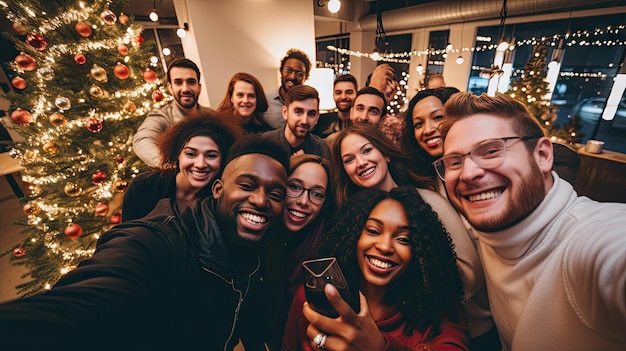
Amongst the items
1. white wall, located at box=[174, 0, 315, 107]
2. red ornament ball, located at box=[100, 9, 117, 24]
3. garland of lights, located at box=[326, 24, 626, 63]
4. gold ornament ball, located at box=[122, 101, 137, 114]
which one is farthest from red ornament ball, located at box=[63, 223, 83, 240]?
garland of lights, located at box=[326, 24, 626, 63]

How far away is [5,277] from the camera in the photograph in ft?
10.3

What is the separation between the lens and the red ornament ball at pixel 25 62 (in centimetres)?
213

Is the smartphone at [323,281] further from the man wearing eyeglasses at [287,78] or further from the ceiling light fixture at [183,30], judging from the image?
the ceiling light fixture at [183,30]

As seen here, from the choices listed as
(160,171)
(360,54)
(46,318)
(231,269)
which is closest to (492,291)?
(231,269)

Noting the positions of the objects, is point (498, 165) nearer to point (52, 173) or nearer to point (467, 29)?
point (52, 173)

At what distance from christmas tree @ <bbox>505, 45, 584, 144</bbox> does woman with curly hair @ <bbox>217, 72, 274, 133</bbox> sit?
4.85 meters

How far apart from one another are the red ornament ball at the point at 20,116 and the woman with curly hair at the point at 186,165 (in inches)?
55.8

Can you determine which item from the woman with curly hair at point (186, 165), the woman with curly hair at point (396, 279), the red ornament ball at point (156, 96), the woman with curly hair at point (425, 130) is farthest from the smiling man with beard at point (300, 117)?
the red ornament ball at point (156, 96)

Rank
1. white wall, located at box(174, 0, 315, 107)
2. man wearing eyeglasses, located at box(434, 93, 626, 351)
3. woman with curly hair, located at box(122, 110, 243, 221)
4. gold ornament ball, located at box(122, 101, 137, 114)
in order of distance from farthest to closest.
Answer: white wall, located at box(174, 0, 315, 107)
gold ornament ball, located at box(122, 101, 137, 114)
woman with curly hair, located at box(122, 110, 243, 221)
man wearing eyeglasses, located at box(434, 93, 626, 351)

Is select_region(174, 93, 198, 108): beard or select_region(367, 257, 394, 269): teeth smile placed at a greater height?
select_region(174, 93, 198, 108): beard

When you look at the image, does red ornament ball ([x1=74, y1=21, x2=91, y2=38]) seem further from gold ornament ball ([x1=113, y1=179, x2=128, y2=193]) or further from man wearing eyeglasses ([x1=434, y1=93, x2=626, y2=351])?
man wearing eyeglasses ([x1=434, y1=93, x2=626, y2=351])

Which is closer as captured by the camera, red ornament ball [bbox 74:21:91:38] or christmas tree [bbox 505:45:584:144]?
red ornament ball [bbox 74:21:91:38]

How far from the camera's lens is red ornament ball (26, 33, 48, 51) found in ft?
7.02

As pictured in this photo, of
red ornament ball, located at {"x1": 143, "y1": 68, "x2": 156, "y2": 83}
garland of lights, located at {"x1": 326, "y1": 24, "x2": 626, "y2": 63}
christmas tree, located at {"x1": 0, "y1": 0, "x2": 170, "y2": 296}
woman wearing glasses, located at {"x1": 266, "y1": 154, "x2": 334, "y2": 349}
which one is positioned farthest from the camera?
garland of lights, located at {"x1": 326, "y1": 24, "x2": 626, "y2": 63}
